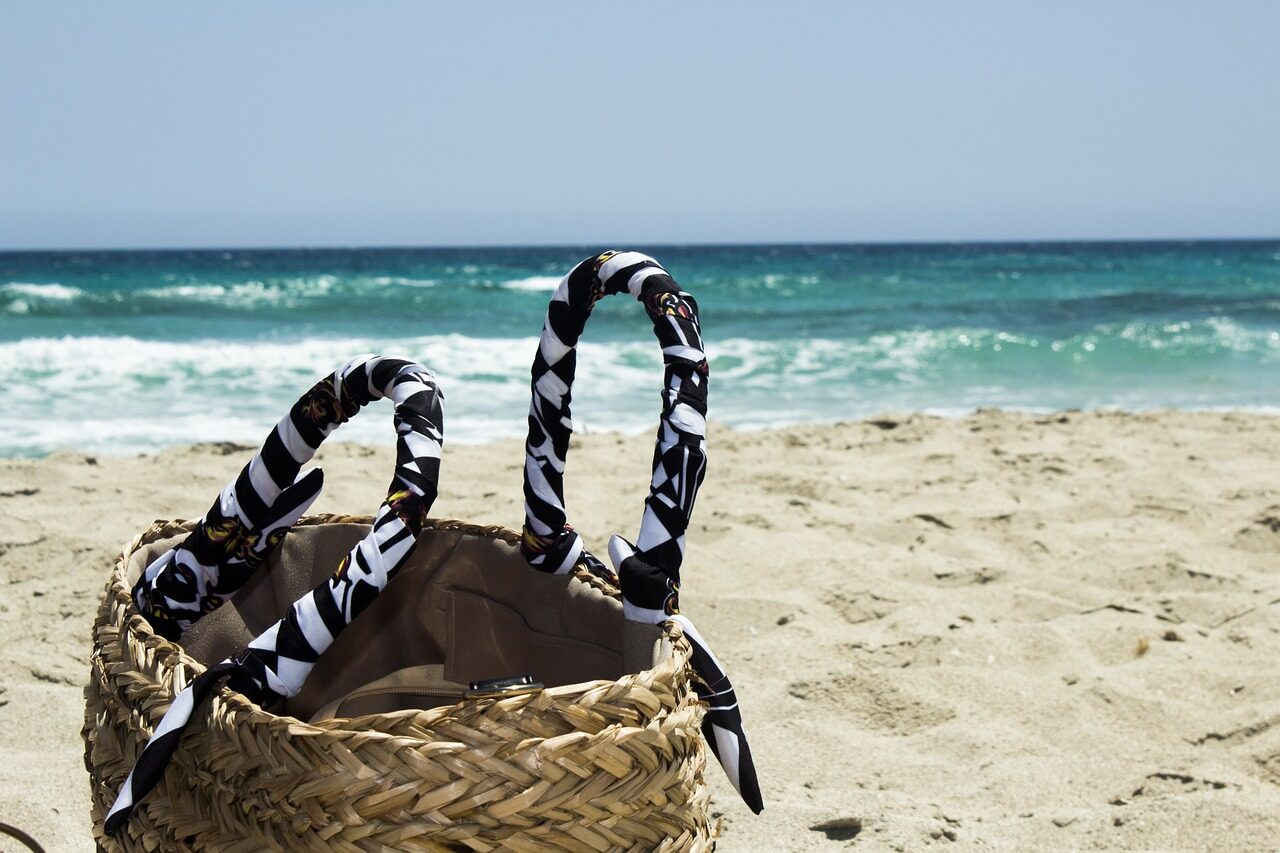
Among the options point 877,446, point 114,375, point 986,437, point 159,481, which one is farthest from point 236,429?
point 986,437

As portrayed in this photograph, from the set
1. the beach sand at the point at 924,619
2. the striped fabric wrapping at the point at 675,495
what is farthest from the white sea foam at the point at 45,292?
the striped fabric wrapping at the point at 675,495

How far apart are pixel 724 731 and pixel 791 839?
613mm

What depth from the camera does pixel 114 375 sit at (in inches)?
266

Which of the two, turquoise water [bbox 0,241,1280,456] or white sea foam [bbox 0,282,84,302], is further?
white sea foam [bbox 0,282,84,302]

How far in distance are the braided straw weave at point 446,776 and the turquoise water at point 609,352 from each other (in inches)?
130

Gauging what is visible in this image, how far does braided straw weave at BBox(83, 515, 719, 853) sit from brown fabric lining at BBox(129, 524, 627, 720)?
1.27 feet

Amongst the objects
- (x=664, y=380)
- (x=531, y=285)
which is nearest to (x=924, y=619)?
(x=664, y=380)

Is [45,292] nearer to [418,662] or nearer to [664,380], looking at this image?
[418,662]

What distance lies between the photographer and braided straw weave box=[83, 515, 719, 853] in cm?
85

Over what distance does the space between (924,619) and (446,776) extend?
5.73 feet

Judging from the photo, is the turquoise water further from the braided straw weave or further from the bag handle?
the braided straw weave

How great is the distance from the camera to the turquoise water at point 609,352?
5676 millimetres

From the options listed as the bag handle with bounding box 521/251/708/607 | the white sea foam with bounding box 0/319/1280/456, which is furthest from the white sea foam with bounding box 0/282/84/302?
the bag handle with bounding box 521/251/708/607

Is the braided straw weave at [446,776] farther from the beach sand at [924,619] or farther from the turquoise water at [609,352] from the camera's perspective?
the turquoise water at [609,352]
